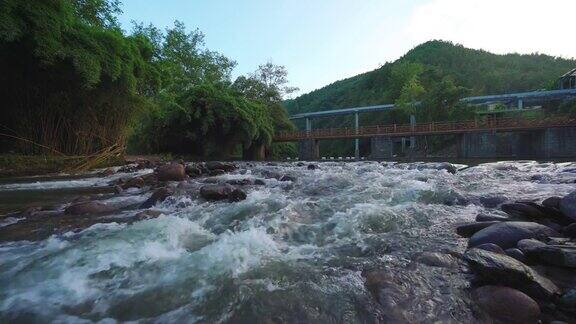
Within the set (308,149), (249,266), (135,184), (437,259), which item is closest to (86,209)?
(135,184)

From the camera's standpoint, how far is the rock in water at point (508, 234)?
11.7 ft

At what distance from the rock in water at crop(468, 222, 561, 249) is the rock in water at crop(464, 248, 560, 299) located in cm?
80

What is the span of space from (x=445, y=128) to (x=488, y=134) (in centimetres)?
291

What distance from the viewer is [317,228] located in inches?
181

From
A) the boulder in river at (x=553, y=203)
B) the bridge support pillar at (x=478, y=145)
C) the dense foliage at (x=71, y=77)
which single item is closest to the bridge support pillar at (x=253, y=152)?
the dense foliage at (x=71, y=77)

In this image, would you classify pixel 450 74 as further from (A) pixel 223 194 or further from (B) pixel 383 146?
(A) pixel 223 194

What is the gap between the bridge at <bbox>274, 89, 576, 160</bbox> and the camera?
22.9m

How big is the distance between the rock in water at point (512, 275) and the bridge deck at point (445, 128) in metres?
25.2

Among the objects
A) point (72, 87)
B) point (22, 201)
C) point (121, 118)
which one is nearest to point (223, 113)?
point (121, 118)

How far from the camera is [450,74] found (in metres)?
53.4

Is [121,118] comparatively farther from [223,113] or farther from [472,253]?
[472,253]

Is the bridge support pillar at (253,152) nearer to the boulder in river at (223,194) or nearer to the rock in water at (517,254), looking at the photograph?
the boulder in river at (223,194)

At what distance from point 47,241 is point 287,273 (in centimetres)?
285

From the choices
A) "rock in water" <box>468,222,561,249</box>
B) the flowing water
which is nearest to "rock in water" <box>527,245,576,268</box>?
"rock in water" <box>468,222,561,249</box>
